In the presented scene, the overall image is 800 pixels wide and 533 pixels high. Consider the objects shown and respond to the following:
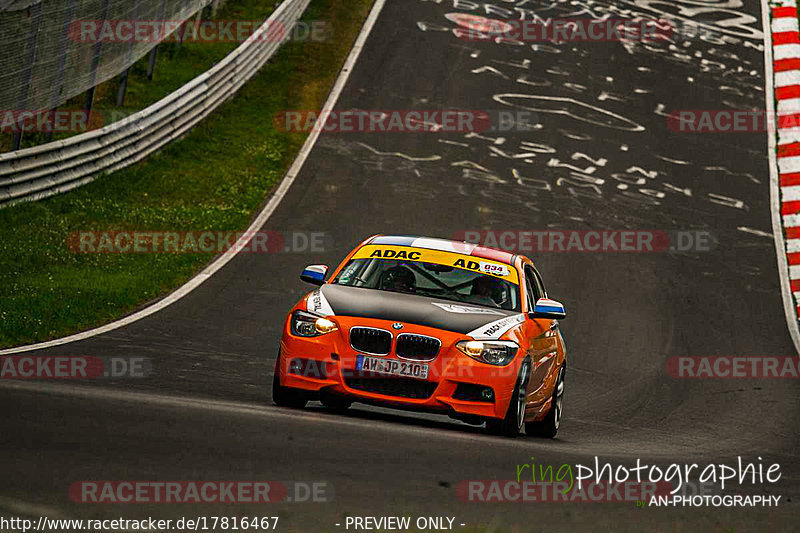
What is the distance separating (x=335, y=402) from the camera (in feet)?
31.9

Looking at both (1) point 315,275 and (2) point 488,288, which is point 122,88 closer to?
(1) point 315,275

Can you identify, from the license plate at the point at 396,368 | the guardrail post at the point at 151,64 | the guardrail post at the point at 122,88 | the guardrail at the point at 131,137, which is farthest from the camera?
the guardrail post at the point at 151,64

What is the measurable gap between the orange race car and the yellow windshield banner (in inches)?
12.6

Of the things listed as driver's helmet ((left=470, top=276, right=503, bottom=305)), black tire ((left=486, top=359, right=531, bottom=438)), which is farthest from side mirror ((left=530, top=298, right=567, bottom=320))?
black tire ((left=486, top=359, right=531, bottom=438))

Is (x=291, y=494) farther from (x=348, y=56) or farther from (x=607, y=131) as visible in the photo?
(x=348, y=56)

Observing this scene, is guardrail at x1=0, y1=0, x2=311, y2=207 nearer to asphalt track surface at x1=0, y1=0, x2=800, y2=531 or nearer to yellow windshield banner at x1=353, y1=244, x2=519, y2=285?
asphalt track surface at x1=0, y1=0, x2=800, y2=531

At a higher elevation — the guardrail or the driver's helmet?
the guardrail

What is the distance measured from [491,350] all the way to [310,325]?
137 cm

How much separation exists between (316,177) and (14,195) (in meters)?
6.35

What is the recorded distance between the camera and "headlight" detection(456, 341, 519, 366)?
365 inches

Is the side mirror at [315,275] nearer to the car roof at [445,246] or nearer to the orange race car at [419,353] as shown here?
the orange race car at [419,353]

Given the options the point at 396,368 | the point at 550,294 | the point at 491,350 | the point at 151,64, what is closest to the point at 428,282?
the point at 491,350

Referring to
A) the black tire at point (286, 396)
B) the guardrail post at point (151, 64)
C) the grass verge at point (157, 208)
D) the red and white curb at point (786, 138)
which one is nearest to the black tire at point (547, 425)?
the black tire at point (286, 396)

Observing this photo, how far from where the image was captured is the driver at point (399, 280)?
412 inches
